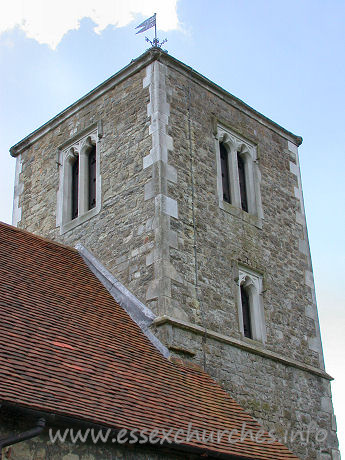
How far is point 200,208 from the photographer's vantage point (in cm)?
1222

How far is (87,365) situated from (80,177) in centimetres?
566

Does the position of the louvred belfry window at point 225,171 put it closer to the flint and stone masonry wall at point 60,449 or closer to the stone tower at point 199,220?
the stone tower at point 199,220

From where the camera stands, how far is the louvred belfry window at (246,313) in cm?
1209

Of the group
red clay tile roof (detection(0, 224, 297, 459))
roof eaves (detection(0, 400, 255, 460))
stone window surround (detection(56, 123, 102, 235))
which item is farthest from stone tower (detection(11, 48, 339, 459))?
roof eaves (detection(0, 400, 255, 460))

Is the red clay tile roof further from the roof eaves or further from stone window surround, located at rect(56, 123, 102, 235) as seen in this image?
stone window surround, located at rect(56, 123, 102, 235)

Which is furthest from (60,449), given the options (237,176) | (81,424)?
(237,176)

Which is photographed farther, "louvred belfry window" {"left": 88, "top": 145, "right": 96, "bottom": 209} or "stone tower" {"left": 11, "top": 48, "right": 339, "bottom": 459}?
"louvred belfry window" {"left": 88, "top": 145, "right": 96, "bottom": 209}

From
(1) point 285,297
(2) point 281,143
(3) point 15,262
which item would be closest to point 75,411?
(3) point 15,262

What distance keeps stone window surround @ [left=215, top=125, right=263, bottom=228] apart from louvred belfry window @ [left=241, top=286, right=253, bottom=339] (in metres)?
1.43

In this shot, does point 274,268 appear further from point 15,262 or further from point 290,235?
point 15,262

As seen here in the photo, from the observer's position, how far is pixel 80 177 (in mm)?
13555

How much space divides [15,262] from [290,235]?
18.5 ft

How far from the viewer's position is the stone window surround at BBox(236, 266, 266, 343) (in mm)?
12109

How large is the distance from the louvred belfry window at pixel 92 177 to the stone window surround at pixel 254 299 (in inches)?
118
